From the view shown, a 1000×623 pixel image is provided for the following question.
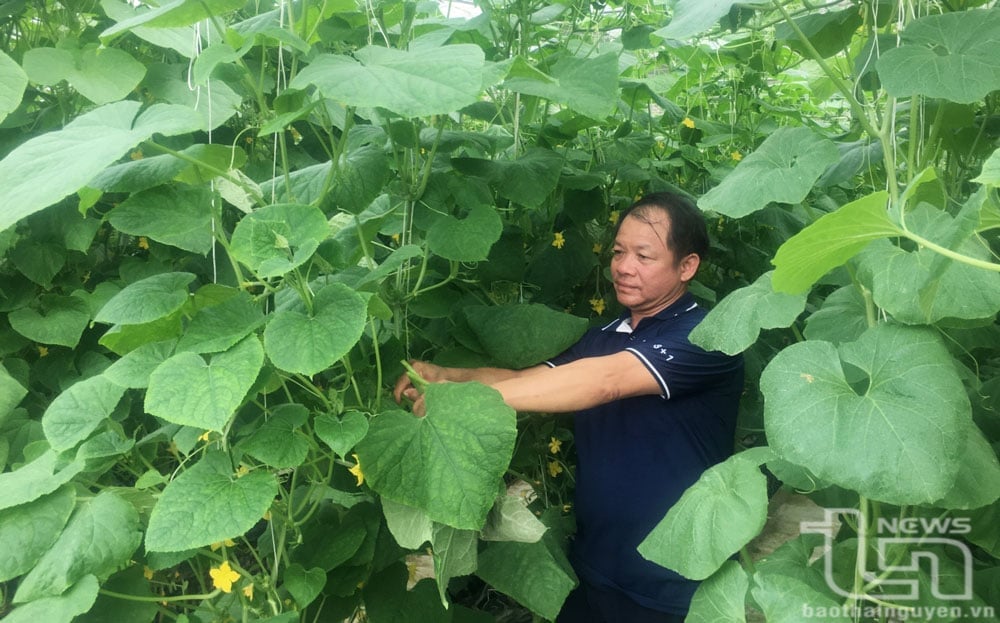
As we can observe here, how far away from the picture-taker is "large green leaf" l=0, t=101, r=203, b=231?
826 millimetres

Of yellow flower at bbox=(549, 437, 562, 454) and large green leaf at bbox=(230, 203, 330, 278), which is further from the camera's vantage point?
yellow flower at bbox=(549, 437, 562, 454)

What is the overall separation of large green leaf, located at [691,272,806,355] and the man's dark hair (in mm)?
537

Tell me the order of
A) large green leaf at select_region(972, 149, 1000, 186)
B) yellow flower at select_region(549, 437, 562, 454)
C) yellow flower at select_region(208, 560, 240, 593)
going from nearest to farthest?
large green leaf at select_region(972, 149, 1000, 186)
yellow flower at select_region(208, 560, 240, 593)
yellow flower at select_region(549, 437, 562, 454)

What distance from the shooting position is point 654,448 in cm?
163

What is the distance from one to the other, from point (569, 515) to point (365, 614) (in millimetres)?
565

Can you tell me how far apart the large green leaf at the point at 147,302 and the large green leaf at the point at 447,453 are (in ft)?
1.00

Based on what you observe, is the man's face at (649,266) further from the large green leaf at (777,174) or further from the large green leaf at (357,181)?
the large green leaf at (357,181)

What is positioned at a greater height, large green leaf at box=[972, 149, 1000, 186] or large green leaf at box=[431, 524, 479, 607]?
large green leaf at box=[972, 149, 1000, 186]

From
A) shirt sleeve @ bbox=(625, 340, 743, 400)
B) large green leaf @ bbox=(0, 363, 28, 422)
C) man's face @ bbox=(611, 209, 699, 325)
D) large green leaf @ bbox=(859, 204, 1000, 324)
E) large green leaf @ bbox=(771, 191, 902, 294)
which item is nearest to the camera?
large green leaf @ bbox=(771, 191, 902, 294)

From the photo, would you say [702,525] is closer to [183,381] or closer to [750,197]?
[750,197]

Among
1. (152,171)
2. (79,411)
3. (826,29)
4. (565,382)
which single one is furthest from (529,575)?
(826,29)

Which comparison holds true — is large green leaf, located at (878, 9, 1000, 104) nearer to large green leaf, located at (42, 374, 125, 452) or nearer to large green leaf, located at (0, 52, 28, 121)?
large green leaf, located at (42, 374, 125, 452)

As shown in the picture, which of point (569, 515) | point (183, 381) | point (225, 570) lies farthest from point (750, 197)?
point (569, 515)

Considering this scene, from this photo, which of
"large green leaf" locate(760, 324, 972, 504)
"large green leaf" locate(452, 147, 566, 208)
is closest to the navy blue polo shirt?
"large green leaf" locate(452, 147, 566, 208)
